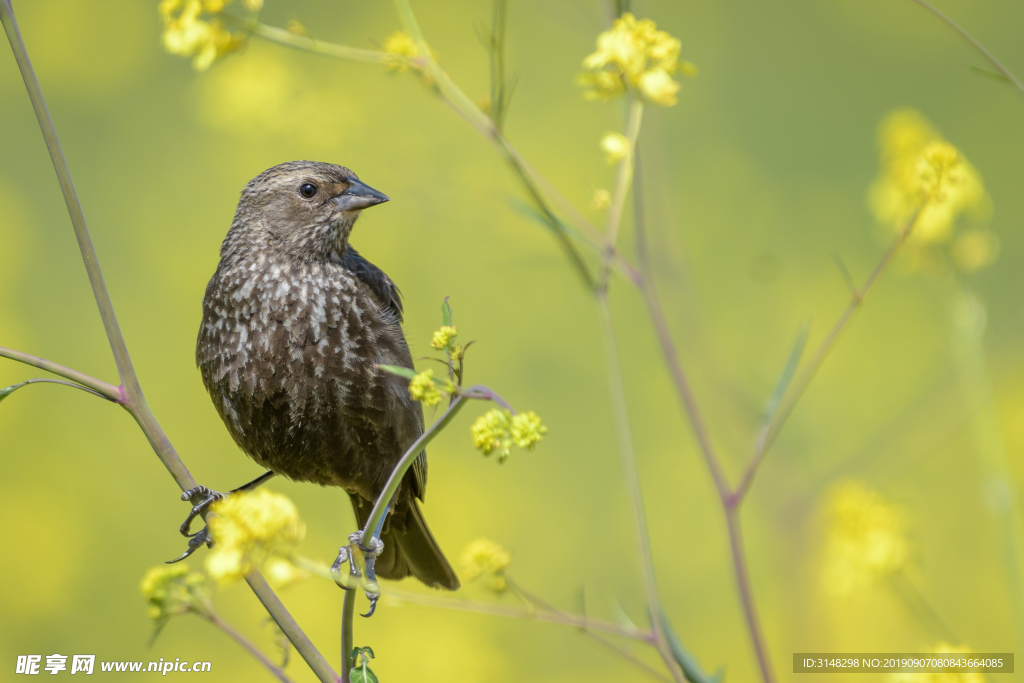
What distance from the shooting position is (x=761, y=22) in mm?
8148

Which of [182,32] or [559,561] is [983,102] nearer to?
[559,561]

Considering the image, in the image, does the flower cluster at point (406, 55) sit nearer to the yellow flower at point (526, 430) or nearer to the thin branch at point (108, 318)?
the thin branch at point (108, 318)

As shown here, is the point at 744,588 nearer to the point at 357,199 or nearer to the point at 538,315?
the point at 357,199

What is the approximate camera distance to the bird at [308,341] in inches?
109

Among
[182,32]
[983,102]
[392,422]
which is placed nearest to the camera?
[182,32]

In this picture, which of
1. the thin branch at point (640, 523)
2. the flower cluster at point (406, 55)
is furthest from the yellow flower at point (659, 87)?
the flower cluster at point (406, 55)

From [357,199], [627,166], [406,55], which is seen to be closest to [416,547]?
[357,199]

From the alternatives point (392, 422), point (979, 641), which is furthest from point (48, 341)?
point (979, 641)

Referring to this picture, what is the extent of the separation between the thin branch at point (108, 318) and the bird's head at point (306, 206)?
1.36 m

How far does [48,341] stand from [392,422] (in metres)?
4.31

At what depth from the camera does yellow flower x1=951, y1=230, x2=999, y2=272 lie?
2762 millimetres

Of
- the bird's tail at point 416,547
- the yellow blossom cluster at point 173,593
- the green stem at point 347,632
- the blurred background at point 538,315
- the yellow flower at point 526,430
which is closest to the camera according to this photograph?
the yellow flower at point 526,430

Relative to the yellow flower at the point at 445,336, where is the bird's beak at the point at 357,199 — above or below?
below

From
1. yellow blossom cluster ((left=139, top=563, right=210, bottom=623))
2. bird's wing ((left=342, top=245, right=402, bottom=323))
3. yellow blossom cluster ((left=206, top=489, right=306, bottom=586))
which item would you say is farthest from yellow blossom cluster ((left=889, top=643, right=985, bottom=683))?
bird's wing ((left=342, top=245, right=402, bottom=323))
